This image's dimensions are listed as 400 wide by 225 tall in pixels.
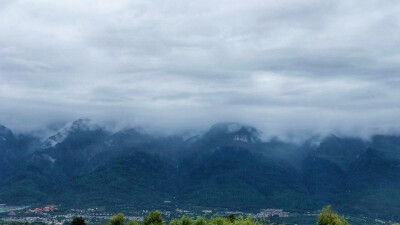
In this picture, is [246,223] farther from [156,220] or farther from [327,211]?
[156,220]

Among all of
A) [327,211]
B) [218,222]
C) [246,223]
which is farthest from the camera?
[218,222]

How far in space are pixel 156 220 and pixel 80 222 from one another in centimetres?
2043

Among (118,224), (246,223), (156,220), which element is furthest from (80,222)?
(246,223)

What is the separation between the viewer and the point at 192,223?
136m

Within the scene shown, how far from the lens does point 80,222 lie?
133750 millimetres

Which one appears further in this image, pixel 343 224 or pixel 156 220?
pixel 156 220

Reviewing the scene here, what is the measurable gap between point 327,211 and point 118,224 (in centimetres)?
5459

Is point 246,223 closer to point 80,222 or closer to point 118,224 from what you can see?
point 118,224

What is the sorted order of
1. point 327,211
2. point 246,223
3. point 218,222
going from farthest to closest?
point 218,222
point 327,211
point 246,223

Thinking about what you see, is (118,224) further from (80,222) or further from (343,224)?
(343,224)

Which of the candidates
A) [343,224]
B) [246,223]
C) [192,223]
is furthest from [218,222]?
[343,224]

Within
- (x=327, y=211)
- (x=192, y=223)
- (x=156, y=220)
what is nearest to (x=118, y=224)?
(x=156, y=220)

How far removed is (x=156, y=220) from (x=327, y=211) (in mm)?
45904

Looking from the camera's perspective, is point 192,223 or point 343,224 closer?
point 343,224
